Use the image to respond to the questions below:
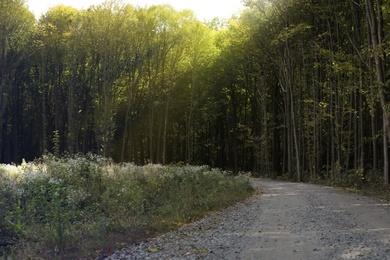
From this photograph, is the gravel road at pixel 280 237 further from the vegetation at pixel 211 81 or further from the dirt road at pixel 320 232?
the vegetation at pixel 211 81

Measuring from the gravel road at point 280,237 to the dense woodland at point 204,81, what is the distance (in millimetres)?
9622

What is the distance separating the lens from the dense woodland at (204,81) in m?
27.1

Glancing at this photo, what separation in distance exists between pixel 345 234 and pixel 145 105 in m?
38.5

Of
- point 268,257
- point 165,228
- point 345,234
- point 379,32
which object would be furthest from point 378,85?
point 268,257

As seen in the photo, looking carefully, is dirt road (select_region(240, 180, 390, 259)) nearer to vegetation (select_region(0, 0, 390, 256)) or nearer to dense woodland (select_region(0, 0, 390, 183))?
vegetation (select_region(0, 0, 390, 256))

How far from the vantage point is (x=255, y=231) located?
928 centimetres

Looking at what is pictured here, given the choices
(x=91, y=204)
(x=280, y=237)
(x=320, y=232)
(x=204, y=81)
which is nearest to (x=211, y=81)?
(x=204, y=81)

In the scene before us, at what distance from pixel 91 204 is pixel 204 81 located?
3586 cm

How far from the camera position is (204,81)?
47594 mm

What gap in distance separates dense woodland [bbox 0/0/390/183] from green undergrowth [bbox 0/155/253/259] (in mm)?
10319

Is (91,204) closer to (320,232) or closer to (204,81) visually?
(320,232)

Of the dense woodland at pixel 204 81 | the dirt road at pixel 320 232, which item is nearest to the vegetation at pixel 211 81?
the dense woodland at pixel 204 81

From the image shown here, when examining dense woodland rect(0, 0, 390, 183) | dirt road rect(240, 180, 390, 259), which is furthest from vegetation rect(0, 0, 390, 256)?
dirt road rect(240, 180, 390, 259)

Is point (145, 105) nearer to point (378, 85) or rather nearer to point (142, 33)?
point (142, 33)
